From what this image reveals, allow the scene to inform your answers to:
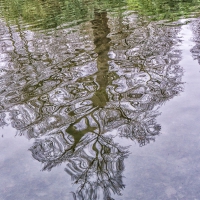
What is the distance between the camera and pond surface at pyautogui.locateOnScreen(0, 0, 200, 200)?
99.2 inches

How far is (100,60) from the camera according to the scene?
554 centimetres

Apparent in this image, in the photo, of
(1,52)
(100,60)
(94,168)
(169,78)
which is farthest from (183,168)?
(1,52)

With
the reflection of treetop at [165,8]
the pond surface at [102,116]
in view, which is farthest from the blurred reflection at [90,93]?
the reflection of treetop at [165,8]

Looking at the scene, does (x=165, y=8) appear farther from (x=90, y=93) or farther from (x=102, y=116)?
(x=102, y=116)

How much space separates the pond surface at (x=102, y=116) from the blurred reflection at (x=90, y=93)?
0.01m

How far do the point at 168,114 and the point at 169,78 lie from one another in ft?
3.87

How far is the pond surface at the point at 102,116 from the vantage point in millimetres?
2520

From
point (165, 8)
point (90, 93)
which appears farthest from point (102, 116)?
point (165, 8)

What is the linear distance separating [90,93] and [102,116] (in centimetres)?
77

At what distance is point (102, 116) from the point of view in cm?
358

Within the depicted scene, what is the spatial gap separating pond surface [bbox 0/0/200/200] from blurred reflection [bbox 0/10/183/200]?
14 mm

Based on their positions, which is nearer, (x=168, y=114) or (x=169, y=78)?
(x=168, y=114)

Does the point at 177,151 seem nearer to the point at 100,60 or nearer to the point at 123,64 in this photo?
the point at 123,64

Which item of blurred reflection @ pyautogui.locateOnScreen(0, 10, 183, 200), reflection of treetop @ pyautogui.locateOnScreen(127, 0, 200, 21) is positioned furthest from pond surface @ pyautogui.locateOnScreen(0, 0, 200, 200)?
reflection of treetop @ pyautogui.locateOnScreen(127, 0, 200, 21)
